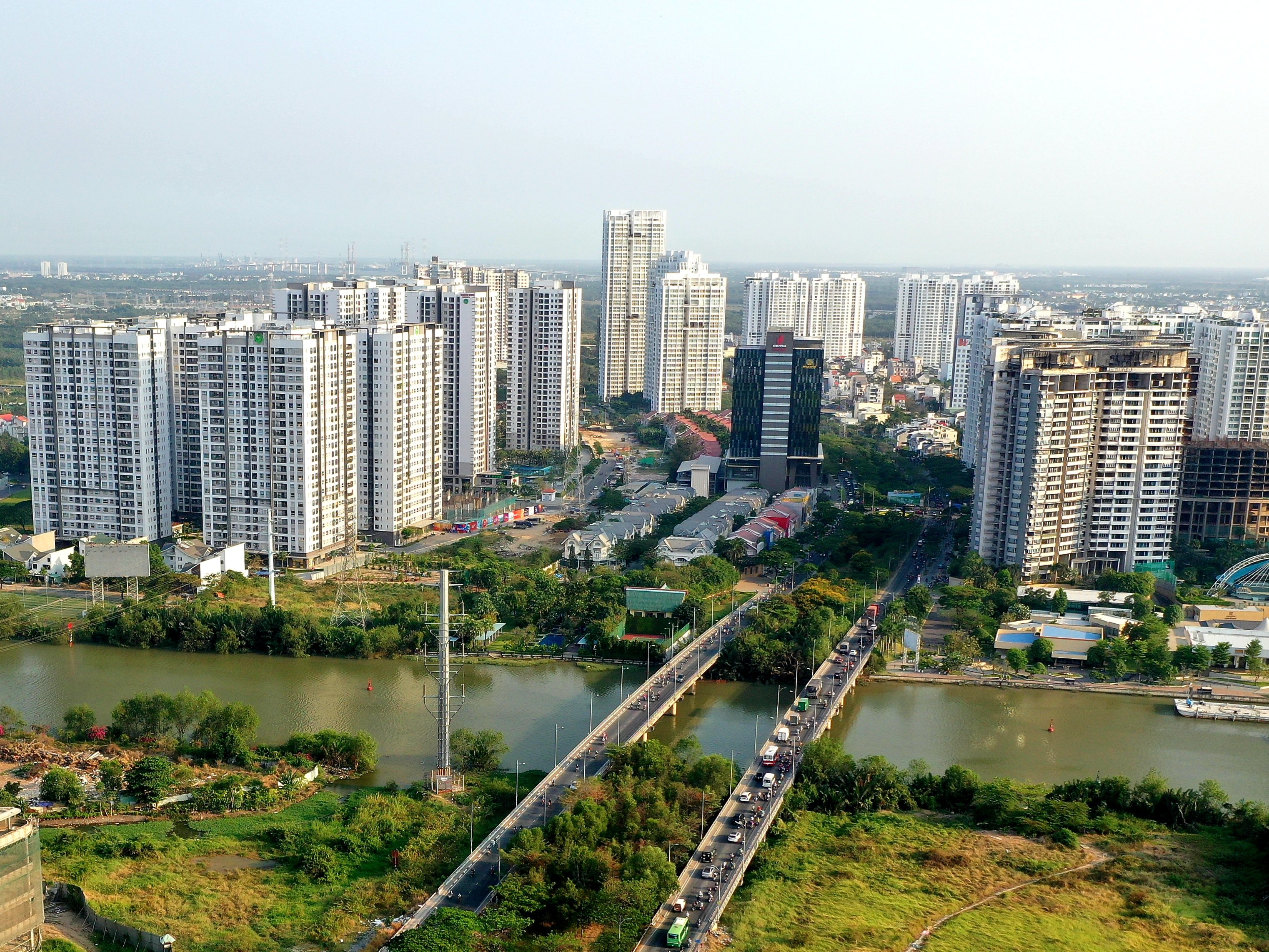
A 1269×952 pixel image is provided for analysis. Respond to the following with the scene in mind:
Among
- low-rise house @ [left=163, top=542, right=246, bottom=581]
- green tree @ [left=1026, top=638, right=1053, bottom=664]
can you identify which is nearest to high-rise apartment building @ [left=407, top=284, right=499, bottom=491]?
low-rise house @ [left=163, top=542, right=246, bottom=581]

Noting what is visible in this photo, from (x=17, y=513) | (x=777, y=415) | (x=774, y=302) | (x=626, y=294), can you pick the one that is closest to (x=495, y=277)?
(x=626, y=294)

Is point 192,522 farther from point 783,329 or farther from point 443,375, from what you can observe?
point 783,329

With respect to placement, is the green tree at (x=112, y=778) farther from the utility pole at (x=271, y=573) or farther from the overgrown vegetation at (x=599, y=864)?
the utility pole at (x=271, y=573)

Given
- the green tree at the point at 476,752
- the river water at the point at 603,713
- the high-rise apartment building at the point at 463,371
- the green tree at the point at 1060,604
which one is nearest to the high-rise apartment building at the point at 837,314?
the high-rise apartment building at the point at 463,371

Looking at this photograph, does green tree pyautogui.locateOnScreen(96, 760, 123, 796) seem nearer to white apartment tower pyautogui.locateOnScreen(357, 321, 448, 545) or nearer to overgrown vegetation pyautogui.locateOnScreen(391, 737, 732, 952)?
overgrown vegetation pyautogui.locateOnScreen(391, 737, 732, 952)

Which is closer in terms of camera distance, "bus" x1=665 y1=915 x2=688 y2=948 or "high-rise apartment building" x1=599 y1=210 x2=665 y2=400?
"bus" x1=665 y1=915 x2=688 y2=948

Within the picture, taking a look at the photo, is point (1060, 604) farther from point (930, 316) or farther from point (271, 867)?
point (930, 316)

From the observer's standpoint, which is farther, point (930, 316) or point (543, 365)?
point (930, 316)
